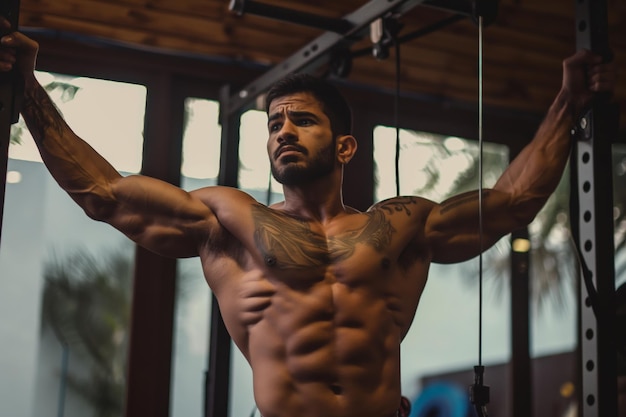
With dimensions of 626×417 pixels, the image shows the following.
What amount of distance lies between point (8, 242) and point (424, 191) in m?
1.89

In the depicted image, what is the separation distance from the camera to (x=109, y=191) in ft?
7.20

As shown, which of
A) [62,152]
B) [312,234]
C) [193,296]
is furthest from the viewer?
[193,296]

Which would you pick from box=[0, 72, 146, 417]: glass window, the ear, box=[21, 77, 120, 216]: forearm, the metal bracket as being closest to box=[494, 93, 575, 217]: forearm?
the metal bracket

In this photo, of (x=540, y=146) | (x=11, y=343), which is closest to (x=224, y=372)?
(x=11, y=343)

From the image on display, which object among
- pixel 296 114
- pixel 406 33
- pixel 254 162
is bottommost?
pixel 296 114

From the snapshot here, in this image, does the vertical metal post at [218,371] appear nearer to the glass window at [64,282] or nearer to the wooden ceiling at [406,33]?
the glass window at [64,282]

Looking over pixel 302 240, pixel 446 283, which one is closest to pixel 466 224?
pixel 302 240

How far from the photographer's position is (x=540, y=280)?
436cm

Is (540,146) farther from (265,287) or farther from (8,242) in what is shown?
(8,242)

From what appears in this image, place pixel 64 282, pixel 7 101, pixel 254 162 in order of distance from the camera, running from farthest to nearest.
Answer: pixel 254 162, pixel 64 282, pixel 7 101

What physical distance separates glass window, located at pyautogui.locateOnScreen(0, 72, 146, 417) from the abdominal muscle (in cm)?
138

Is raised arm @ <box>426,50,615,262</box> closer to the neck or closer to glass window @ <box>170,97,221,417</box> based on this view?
the neck

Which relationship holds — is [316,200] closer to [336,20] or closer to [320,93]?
[320,93]

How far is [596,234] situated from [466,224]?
0.41 meters
